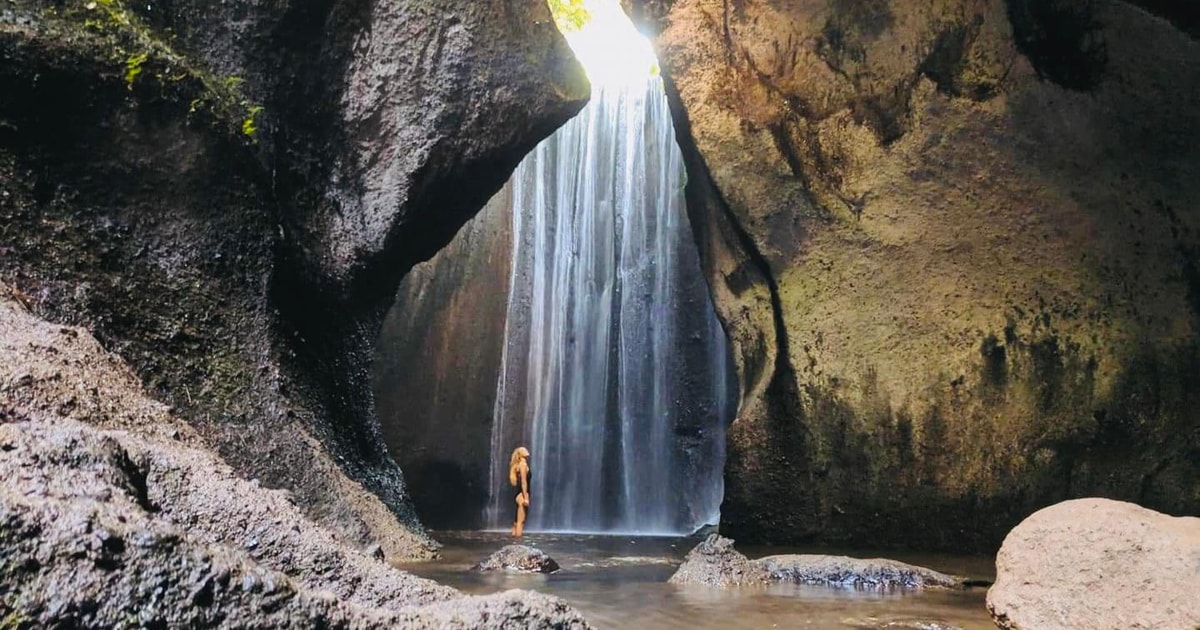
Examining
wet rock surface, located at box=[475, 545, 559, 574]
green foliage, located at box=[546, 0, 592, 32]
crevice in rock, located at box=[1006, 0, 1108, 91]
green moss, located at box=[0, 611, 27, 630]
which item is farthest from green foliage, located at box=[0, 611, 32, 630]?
green foliage, located at box=[546, 0, 592, 32]

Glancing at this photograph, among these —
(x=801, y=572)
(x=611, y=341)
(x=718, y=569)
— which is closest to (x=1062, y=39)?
A: (x=801, y=572)

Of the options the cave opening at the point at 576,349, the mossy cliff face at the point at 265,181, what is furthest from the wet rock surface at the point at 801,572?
the cave opening at the point at 576,349

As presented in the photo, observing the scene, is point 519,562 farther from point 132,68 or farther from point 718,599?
point 132,68

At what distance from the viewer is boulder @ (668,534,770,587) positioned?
18.8ft

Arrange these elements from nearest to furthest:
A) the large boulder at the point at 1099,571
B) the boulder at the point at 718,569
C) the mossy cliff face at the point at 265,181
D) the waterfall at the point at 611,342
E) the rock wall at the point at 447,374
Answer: the large boulder at the point at 1099,571
the mossy cliff face at the point at 265,181
the boulder at the point at 718,569
the rock wall at the point at 447,374
the waterfall at the point at 611,342

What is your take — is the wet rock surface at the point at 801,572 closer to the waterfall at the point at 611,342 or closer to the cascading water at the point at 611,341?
the cascading water at the point at 611,341

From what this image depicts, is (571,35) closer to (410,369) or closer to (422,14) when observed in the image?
(410,369)

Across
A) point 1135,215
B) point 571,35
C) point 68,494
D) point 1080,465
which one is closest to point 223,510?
point 68,494

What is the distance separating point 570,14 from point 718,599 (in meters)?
12.3

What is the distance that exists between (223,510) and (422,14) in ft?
20.3

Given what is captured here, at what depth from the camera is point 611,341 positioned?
1555cm

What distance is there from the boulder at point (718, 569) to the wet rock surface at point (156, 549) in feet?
11.3

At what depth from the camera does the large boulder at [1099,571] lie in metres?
3.41

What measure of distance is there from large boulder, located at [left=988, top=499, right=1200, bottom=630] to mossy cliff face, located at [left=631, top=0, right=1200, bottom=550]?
4.24m
